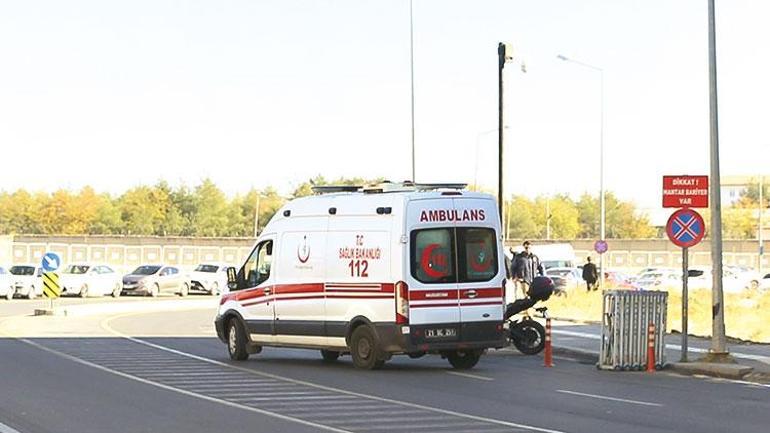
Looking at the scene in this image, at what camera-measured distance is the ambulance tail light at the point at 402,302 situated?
64.7ft

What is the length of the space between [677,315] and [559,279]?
1546 centimetres

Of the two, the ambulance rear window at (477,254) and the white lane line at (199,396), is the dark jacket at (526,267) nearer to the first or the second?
the ambulance rear window at (477,254)

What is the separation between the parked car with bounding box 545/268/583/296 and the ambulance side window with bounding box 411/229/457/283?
90.9ft

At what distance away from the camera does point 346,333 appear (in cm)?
2058

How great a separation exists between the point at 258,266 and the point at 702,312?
1975cm

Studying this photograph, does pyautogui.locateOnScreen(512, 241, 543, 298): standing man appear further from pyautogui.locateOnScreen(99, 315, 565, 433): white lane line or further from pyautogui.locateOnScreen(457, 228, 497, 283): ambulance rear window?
pyautogui.locateOnScreen(457, 228, 497, 283): ambulance rear window

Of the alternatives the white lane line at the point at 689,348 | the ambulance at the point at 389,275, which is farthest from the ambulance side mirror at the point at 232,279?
the white lane line at the point at 689,348

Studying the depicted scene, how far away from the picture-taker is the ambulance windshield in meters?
20.0

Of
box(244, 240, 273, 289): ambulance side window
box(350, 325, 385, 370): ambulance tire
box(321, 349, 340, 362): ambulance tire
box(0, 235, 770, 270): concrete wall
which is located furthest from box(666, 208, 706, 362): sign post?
box(0, 235, 770, 270): concrete wall

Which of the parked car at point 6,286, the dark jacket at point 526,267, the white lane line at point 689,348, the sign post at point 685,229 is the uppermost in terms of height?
the sign post at point 685,229

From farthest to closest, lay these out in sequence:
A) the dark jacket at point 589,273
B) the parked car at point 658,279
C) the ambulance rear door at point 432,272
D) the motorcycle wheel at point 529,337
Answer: the parked car at point 658,279
the dark jacket at point 589,273
the motorcycle wheel at point 529,337
the ambulance rear door at point 432,272

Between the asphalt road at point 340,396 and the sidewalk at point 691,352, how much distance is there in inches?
28.4

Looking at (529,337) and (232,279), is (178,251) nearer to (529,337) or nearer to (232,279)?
(232,279)

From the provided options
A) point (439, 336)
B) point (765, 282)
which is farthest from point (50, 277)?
point (765, 282)
